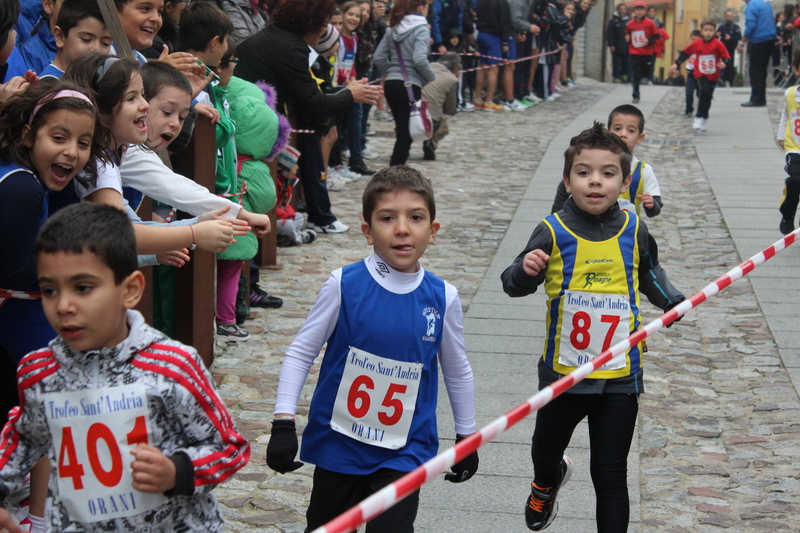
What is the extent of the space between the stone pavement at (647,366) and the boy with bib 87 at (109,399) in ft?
5.48

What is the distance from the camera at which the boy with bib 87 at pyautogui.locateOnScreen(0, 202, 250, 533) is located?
2.21 meters

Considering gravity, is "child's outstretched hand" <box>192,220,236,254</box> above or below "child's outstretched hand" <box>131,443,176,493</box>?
above

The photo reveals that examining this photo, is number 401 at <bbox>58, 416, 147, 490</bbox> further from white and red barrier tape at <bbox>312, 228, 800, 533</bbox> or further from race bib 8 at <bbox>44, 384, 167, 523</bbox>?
white and red barrier tape at <bbox>312, 228, 800, 533</bbox>

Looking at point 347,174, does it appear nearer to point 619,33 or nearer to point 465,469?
point 465,469

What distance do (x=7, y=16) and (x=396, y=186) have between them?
2127 mm

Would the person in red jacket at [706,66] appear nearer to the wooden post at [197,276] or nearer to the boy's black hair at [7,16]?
the wooden post at [197,276]

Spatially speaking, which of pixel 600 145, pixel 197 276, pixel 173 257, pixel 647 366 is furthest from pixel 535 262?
pixel 647 366

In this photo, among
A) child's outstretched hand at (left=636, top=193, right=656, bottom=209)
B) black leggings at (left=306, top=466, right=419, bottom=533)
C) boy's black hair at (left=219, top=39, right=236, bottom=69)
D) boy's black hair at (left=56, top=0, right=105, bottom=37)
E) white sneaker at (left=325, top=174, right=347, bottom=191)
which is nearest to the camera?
black leggings at (left=306, top=466, right=419, bottom=533)

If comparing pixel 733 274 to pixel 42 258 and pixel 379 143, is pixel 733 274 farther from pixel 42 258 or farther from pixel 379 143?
pixel 379 143

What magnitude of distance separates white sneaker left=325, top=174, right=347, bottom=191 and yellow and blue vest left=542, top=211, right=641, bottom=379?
297 inches

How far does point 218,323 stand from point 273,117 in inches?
57.1

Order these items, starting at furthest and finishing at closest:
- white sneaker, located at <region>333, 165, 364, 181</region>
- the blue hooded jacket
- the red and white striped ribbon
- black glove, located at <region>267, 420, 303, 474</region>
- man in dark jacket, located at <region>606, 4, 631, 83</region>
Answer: man in dark jacket, located at <region>606, 4, 631, 83</region>
the blue hooded jacket
white sneaker, located at <region>333, 165, 364, 181</region>
the red and white striped ribbon
black glove, located at <region>267, 420, 303, 474</region>

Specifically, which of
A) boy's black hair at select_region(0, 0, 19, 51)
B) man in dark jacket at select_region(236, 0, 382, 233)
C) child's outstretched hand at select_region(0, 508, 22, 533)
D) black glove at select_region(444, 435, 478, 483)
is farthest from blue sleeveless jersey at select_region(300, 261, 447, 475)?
man in dark jacket at select_region(236, 0, 382, 233)

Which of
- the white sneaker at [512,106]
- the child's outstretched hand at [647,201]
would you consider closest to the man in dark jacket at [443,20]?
the white sneaker at [512,106]
